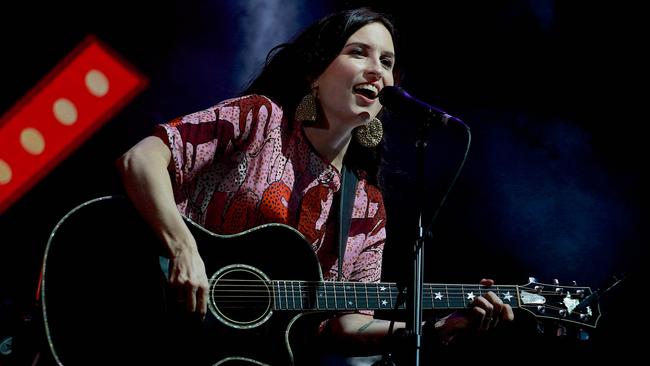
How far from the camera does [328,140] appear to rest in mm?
2947

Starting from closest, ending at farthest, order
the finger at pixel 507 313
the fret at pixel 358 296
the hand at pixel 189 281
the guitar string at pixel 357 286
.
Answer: the hand at pixel 189 281
the guitar string at pixel 357 286
the fret at pixel 358 296
the finger at pixel 507 313

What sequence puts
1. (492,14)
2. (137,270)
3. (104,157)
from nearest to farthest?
(137,270)
(104,157)
(492,14)

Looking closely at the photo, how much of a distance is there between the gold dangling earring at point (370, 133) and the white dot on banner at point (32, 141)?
1.94m

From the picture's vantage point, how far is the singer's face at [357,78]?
278cm

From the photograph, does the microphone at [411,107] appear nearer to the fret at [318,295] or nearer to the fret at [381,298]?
the fret at [318,295]

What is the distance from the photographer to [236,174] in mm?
2676

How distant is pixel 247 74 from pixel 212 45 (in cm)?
29

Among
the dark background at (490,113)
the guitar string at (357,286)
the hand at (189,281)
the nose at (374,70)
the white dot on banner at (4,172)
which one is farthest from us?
the dark background at (490,113)

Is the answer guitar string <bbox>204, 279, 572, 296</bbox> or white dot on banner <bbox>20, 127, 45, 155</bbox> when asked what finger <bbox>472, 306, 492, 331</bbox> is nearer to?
guitar string <bbox>204, 279, 572, 296</bbox>

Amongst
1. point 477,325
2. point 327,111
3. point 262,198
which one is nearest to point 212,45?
point 327,111

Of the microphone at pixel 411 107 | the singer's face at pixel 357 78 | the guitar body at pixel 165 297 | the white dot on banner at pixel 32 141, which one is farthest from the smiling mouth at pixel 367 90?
the white dot on banner at pixel 32 141

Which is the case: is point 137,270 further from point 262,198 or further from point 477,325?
point 477,325

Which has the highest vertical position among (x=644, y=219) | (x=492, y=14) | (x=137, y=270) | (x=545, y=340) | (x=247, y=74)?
(x=492, y=14)

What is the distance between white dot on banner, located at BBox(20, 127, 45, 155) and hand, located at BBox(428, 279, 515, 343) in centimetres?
255
